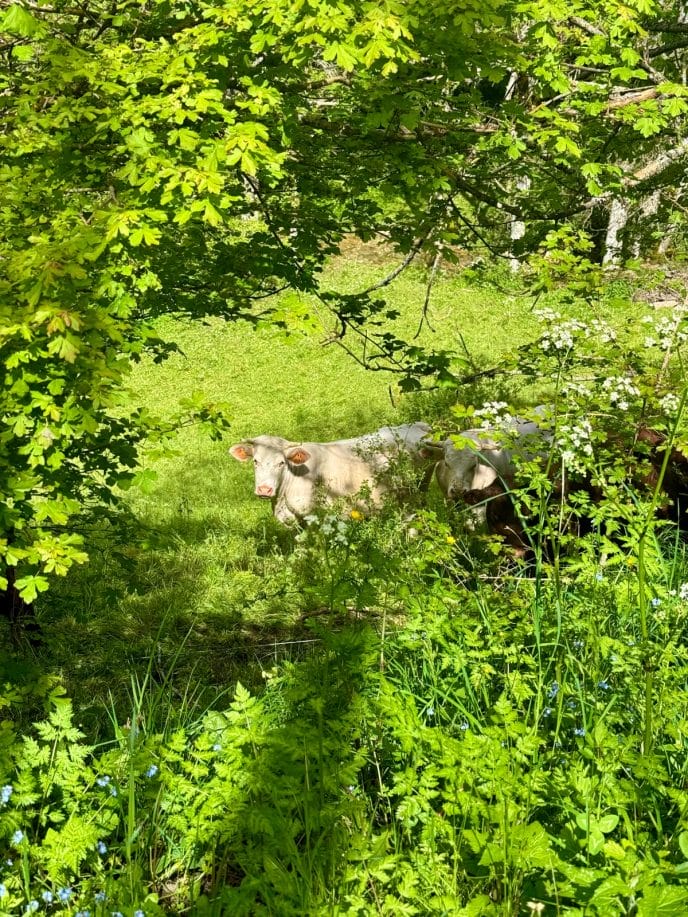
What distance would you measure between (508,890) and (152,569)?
201 inches

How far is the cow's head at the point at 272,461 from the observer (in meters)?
7.68

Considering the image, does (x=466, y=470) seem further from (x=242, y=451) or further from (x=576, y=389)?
(x=576, y=389)

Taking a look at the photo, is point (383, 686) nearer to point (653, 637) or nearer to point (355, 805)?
A: point (355, 805)

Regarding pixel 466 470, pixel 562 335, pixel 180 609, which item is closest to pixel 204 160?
pixel 562 335

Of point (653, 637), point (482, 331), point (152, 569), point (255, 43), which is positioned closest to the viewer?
point (653, 637)

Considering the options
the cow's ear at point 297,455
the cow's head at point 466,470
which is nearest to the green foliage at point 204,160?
the cow's head at point 466,470

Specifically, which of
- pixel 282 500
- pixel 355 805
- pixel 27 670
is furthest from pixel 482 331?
pixel 355 805

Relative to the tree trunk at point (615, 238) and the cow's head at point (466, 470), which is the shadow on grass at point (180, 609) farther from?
the tree trunk at point (615, 238)

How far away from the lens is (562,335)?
4238 millimetres

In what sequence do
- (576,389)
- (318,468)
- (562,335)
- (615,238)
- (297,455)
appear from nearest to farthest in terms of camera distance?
(576,389) < (562,335) < (297,455) < (318,468) < (615,238)

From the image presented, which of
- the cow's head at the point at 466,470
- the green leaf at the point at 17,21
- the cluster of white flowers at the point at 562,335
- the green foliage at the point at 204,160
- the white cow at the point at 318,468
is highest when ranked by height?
the green leaf at the point at 17,21

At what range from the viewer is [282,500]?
7.74 m

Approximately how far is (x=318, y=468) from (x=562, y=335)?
13.2 ft

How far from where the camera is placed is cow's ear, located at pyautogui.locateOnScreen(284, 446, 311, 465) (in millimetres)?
7727
